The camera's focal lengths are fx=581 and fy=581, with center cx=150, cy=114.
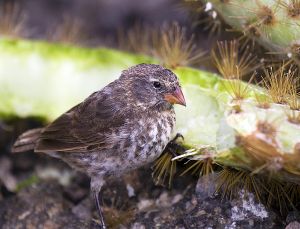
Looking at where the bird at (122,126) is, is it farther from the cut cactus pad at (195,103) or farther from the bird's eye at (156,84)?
the cut cactus pad at (195,103)

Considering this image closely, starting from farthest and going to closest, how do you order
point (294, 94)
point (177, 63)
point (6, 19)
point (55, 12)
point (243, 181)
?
1. point (55, 12)
2. point (6, 19)
3. point (177, 63)
4. point (243, 181)
5. point (294, 94)

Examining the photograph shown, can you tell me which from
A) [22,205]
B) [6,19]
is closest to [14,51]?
[6,19]

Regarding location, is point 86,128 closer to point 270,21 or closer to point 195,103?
point 195,103

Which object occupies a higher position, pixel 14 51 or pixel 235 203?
pixel 14 51

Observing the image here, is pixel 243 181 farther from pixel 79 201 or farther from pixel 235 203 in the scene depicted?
pixel 79 201

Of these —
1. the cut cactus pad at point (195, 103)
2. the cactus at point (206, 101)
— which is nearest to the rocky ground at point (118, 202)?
the cactus at point (206, 101)

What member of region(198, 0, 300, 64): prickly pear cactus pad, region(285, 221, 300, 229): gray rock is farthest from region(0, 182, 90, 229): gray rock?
region(198, 0, 300, 64): prickly pear cactus pad

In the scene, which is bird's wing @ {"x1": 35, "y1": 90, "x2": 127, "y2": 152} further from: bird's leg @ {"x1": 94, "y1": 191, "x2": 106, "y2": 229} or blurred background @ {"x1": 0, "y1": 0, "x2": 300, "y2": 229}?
blurred background @ {"x1": 0, "y1": 0, "x2": 300, "y2": 229}

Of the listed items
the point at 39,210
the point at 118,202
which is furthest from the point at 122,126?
the point at 39,210
